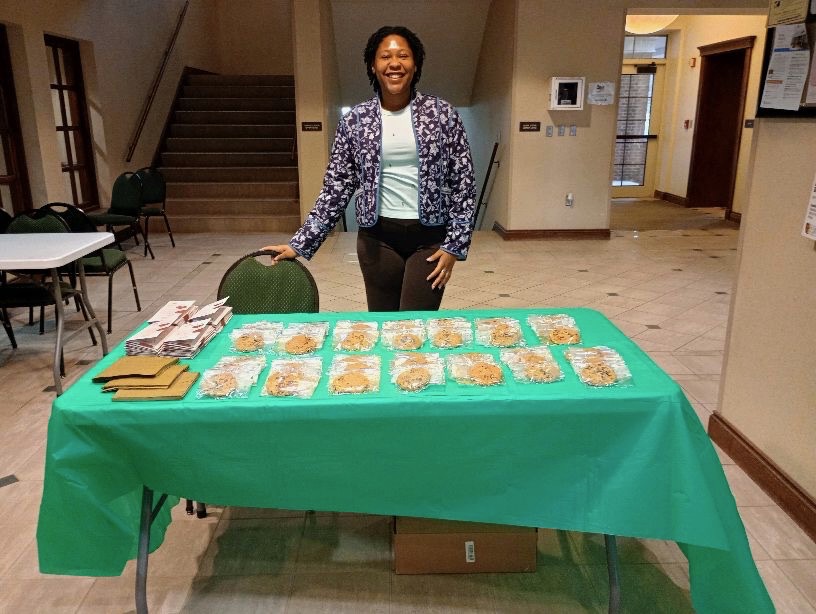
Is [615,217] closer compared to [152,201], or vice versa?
[152,201]

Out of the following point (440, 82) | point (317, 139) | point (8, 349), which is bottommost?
point (8, 349)

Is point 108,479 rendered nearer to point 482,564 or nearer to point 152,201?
point 482,564

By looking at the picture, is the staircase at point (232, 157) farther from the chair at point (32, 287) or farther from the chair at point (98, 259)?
the chair at point (32, 287)

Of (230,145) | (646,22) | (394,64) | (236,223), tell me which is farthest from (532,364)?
(230,145)

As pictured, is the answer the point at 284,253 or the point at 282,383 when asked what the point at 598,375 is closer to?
the point at 282,383

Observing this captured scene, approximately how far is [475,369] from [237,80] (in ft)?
32.6

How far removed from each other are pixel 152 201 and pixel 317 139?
1.99m

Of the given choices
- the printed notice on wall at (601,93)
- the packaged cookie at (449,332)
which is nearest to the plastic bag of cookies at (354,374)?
the packaged cookie at (449,332)

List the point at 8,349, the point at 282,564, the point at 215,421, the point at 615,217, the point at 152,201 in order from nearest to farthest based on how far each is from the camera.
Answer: the point at 215,421 < the point at 282,564 < the point at 8,349 < the point at 152,201 < the point at 615,217

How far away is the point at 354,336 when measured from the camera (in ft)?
6.22

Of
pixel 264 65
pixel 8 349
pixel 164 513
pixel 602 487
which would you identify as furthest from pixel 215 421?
pixel 264 65

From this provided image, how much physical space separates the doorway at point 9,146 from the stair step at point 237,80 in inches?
170

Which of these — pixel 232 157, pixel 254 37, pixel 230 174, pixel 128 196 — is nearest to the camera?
pixel 128 196

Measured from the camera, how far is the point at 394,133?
2277mm
